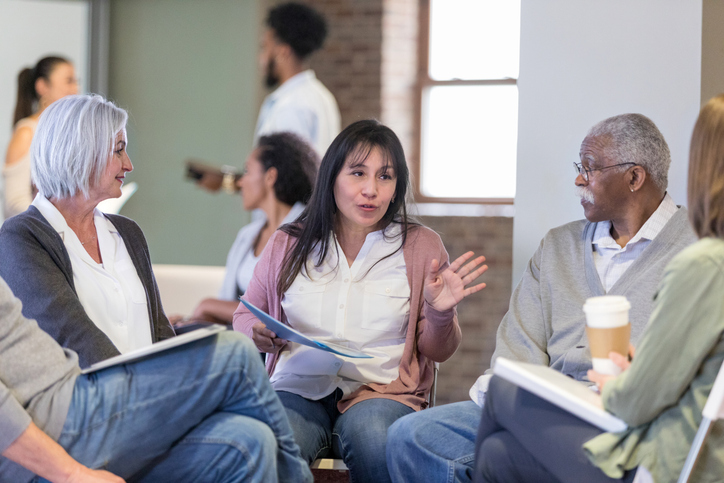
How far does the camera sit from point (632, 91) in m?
2.32

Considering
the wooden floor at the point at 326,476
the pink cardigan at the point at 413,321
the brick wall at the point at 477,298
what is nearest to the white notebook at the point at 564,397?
the pink cardigan at the point at 413,321

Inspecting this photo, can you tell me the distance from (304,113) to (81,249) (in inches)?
98.3

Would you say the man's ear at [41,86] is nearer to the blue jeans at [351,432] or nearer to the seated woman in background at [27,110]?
the seated woman in background at [27,110]

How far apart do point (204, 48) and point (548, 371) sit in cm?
444

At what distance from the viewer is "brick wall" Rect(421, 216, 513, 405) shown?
4812 millimetres

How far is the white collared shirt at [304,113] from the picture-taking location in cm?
414

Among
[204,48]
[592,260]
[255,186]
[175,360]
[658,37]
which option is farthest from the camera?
[204,48]

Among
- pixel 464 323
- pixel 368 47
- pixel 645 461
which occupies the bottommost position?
pixel 464 323

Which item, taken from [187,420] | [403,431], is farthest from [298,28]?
[187,420]

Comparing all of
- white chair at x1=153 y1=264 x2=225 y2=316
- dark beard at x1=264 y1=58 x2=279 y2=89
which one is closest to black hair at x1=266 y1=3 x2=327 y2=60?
dark beard at x1=264 y1=58 x2=279 y2=89

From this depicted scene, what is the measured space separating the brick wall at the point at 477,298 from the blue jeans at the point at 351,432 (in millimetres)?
2947

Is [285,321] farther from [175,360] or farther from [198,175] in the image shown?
[198,175]

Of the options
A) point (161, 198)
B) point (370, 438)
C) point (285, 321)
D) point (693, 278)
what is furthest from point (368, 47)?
point (693, 278)

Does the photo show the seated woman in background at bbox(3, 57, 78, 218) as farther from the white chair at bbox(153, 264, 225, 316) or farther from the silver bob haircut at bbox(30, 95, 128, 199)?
the silver bob haircut at bbox(30, 95, 128, 199)
